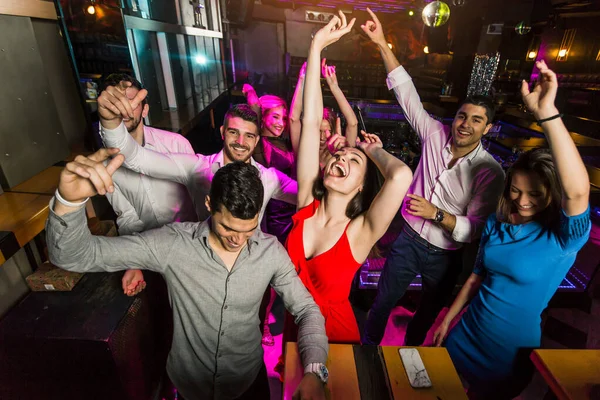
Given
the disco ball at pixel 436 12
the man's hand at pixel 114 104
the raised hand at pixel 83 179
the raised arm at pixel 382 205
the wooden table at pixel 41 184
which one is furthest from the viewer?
the disco ball at pixel 436 12

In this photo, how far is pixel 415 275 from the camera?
2.23 metres

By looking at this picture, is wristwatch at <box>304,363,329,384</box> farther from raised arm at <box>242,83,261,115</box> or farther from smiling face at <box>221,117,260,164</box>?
raised arm at <box>242,83,261,115</box>

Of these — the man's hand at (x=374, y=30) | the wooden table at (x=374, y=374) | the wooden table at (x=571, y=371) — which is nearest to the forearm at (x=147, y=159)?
the wooden table at (x=374, y=374)

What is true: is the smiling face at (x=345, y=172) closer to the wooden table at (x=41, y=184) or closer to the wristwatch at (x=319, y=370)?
the wristwatch at (x=319, y=370)

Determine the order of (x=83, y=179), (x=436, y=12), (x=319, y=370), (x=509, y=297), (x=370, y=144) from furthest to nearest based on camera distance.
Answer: (x=436, y=12), (x=370, y=144), (x=509, y=297), (x=319, y=370), (x=83, y=179)

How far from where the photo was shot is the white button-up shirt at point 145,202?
190 cm

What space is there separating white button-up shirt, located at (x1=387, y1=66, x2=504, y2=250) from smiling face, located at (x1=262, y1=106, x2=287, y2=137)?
2.91ft

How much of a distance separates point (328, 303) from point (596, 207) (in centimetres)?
337

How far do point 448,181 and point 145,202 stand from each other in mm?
1963

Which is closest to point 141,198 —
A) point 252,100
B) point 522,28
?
point 252,100

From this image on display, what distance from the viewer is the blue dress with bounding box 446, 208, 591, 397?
1376mm

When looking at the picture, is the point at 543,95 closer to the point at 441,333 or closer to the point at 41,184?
the point at 441,333

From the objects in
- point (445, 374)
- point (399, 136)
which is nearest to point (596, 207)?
point (399, 136)

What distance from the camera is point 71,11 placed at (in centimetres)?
210
